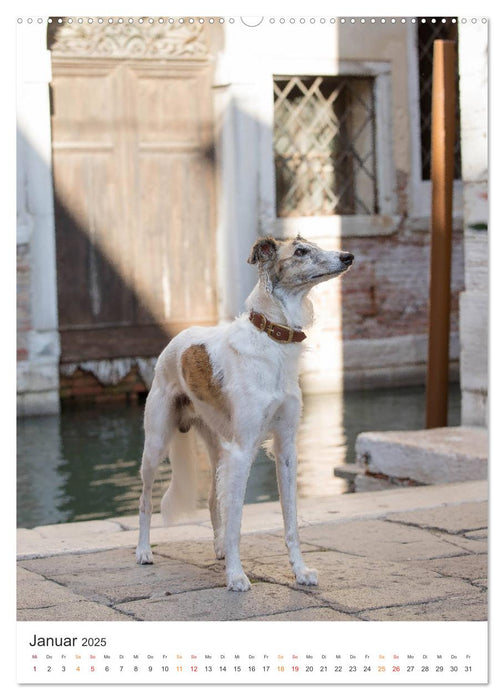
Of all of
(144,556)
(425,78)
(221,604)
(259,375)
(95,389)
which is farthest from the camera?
(425,78)

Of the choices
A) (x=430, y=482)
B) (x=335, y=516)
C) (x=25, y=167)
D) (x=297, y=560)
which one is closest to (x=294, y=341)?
(x=297, y=560)

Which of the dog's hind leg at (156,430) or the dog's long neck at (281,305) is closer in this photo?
the dog's long neck at (281,305)

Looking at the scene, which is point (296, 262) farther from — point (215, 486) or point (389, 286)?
point (389, 286)

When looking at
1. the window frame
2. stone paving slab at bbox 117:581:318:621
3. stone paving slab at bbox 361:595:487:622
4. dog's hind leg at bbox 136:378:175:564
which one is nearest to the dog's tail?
dog's hind leg at bbox 136:378:175:564

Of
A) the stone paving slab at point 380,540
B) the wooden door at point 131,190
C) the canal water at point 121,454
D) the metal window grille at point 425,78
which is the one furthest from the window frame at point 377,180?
the stone paving slab at point 380,540

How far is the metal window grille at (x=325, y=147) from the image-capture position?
29.9ft

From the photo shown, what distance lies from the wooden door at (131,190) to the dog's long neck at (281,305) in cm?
553

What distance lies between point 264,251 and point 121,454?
3.57 meters

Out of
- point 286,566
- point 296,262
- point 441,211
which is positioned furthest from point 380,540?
point 441,211

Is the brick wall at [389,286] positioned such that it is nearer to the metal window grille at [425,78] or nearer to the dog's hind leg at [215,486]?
the metal window grille at [425,78]

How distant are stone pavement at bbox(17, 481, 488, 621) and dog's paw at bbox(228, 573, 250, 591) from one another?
3cm

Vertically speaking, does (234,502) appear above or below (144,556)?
above

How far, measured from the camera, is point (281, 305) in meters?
3.31
